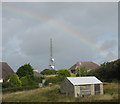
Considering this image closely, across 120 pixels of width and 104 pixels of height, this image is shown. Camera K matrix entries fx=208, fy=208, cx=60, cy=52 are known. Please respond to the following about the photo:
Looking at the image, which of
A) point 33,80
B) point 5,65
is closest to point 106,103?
point 33,80

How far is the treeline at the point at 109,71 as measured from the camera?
2615 cm

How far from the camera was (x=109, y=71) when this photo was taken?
2764 centimetres

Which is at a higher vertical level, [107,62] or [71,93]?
[107,62]

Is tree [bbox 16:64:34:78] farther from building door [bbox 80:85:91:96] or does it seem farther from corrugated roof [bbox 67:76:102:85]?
building door [bbox 80:85:91:96]

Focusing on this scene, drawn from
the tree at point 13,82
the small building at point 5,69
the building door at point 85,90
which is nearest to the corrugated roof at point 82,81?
the building door at point 85,90

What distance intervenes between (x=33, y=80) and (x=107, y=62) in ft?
40.0

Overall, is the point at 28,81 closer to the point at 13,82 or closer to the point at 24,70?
the point at 13,82

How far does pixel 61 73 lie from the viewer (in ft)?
128

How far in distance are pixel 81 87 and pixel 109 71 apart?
31.0 feet

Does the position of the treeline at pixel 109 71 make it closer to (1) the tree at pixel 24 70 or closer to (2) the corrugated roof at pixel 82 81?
(2) the corrugated roof at pixel 82 81

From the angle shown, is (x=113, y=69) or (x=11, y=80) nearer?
(x=113, y=69)

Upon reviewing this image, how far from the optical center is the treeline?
85.8 ft

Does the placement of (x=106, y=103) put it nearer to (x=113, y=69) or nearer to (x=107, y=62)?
(x=113, y=69)

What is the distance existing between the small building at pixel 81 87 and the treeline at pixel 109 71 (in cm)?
616
